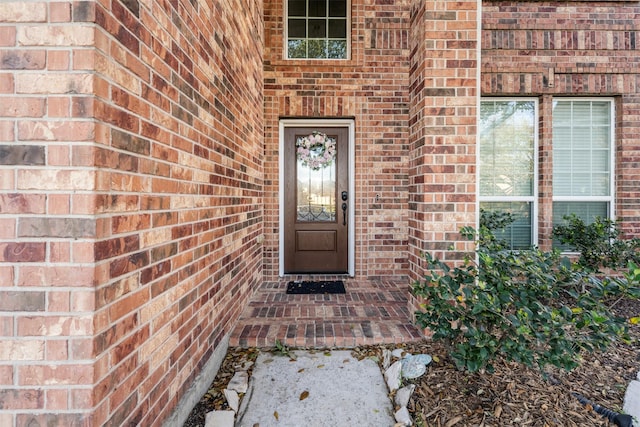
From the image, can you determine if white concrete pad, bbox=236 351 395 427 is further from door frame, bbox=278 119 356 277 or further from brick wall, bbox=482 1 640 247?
brick wall, bbox=482 1 640 247

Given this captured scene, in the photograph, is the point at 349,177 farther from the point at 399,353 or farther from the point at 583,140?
the point at 583,140

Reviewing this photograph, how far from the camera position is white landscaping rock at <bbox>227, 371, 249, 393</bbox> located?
7.00ft

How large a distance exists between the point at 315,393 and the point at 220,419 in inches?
22.8

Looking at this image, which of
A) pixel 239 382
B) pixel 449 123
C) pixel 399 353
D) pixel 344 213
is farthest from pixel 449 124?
pixel 239 382

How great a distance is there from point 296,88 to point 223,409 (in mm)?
3667

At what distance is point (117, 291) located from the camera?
1259mm

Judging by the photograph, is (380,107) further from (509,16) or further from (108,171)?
(108,171)

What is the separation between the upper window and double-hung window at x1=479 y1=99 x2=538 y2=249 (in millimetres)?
2138

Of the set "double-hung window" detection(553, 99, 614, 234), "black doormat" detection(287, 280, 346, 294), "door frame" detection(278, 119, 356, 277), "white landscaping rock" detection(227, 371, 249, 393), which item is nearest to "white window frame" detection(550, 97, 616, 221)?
"double-hung window" detection(553, 99, 614, 234)

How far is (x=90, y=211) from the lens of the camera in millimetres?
1115

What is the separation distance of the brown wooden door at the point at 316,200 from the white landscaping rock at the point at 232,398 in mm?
2541

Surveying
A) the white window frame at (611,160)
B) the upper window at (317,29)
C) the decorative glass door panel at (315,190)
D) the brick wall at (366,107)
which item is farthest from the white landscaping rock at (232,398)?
the white window frame at (611,160)

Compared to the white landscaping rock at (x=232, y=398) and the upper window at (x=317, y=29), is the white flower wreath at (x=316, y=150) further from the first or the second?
the white landscaping rock at (x=232, y=398)

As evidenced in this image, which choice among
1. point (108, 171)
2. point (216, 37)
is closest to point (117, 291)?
point (108, 171)
